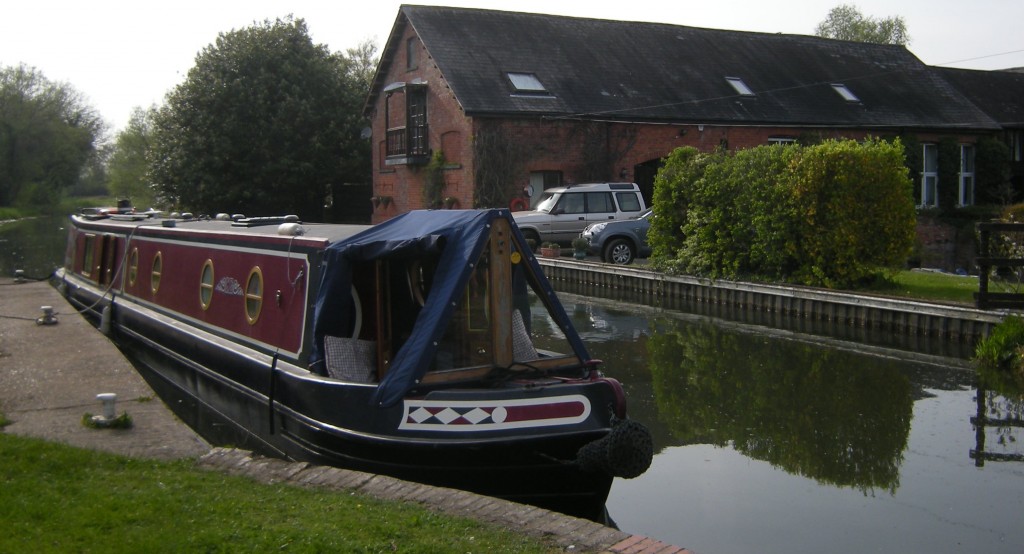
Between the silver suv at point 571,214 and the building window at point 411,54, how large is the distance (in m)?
8.53

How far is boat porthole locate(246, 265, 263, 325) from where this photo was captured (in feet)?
32.7

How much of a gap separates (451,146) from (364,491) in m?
23.7

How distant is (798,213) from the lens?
54.9 feet

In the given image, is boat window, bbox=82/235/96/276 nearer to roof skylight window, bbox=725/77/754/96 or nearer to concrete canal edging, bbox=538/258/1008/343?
concrete canal edging, bbox=538/258/1008/343

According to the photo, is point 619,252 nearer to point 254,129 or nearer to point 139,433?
point 139,433

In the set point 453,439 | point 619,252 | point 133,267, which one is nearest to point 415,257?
point 453,439

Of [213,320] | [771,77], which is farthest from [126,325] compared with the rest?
[771,77]

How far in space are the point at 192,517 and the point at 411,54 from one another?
1056 inches

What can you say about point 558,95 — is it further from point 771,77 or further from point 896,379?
point 896,379

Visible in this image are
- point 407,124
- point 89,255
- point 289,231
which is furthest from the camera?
point 407,124

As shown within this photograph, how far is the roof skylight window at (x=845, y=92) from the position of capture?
3322cm

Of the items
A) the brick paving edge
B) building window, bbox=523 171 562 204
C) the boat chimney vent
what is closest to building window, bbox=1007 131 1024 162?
building window, bbox=523 171 562 204

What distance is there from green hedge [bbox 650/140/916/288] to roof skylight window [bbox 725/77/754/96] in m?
12.8

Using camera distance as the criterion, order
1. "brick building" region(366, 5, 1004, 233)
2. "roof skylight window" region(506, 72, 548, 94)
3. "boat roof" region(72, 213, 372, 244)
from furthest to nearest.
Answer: "roof skylight window" region(506, 72, 548, 94), "brick building" region(366, 5, 1004, 233), "boat roof" region(72, 213, 372, 244)
